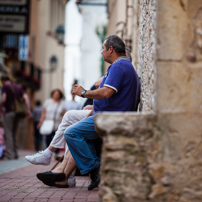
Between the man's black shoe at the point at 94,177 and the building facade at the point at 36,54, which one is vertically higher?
the building facade at the point at 36,54

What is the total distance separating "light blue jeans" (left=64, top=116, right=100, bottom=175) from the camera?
5715 millimetres

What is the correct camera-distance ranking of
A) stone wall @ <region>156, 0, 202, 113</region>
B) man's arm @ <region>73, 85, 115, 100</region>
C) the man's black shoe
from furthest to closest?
the man's black shoe < man's arm @ <region>73, 85, 115, 100</region> < stone wall @ <region>156, 0, 202, 113</region>

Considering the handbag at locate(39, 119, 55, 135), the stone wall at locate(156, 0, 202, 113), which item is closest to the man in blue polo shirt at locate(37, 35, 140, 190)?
the stone wall at locate(156, 0, 202, 113)

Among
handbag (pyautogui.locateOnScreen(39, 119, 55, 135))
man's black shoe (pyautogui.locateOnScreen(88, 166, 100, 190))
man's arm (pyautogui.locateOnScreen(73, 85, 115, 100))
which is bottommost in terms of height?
handbag (pyautogui.locateOnScreen(39, 119, 55, 135))

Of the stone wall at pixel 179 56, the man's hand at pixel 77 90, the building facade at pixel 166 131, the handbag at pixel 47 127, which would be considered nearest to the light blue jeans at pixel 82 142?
the man's hand at pixel 77 90

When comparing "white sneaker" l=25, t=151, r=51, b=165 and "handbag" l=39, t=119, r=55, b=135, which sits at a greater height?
"white sneaker" l=25, t=151, r=51, b=165

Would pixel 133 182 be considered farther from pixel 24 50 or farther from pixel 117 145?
pixel 24 50

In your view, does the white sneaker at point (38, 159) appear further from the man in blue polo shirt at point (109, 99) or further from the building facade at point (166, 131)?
the building facade at point (166, 131)

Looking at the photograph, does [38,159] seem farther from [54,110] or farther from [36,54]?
[36,54]

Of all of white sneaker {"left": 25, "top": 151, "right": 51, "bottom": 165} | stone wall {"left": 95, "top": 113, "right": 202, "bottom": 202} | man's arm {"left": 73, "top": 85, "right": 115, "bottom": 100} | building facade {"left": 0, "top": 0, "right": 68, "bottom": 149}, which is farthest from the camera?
building facade {"left": 0, "top": 0, "right": 68, "bottom": 149}

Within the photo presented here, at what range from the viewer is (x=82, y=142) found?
5.74m

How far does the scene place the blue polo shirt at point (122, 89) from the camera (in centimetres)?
548

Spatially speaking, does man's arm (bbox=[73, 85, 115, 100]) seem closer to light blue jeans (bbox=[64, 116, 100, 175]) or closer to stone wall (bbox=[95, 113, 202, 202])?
light blue jeans (bbox=[64, 116, 100, 175])

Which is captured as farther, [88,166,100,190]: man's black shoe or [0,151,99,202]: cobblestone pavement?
[88,166,100,190]: man's black shoe
